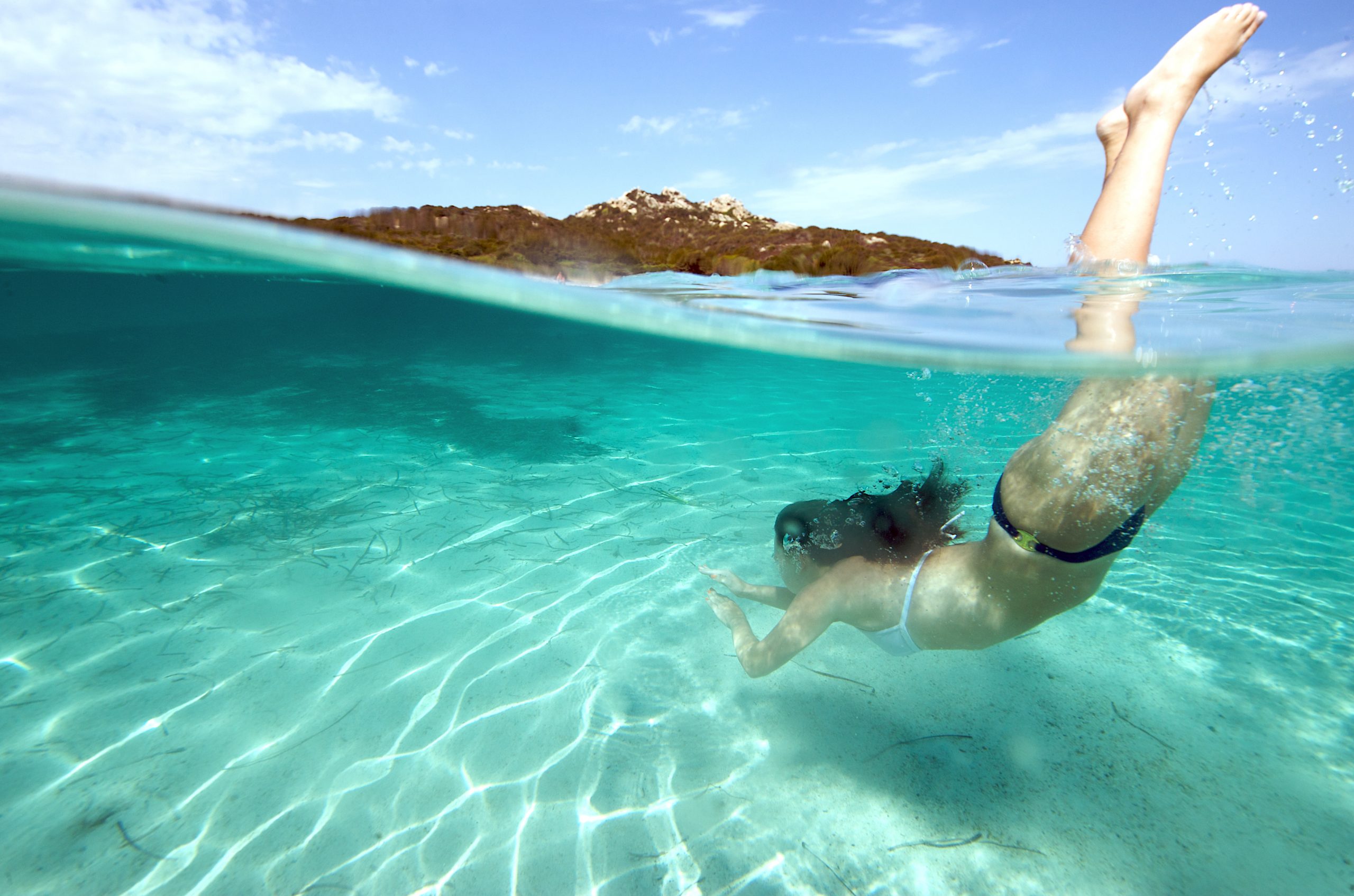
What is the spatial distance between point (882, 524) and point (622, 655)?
8.12 feet

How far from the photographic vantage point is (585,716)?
422 centimetres

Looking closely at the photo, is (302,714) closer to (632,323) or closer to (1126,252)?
(1126,252)

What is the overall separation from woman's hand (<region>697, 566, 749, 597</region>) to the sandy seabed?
0.35m

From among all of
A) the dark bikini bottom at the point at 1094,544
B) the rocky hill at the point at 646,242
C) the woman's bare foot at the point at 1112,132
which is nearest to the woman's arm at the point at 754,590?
the dark bikini bottom at the point at 1094,544

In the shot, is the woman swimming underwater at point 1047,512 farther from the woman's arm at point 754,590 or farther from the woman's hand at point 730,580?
the woman's hand at point 730,580

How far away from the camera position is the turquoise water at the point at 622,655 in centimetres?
333

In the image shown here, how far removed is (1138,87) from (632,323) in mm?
7462

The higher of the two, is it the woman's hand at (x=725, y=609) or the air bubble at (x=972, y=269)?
the air bubble at (x=972, y=269)

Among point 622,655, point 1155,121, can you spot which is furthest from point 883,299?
point 622,655

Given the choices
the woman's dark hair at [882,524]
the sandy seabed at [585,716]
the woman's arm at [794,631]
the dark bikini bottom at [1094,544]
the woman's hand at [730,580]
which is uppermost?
the dark bikini bottom at [1094,544]

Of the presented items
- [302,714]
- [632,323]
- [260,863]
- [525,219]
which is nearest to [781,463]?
[632,323]

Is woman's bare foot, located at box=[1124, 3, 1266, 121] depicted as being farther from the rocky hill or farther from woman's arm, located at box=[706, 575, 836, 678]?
the rocky hill

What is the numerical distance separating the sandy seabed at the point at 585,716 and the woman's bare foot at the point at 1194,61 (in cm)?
446

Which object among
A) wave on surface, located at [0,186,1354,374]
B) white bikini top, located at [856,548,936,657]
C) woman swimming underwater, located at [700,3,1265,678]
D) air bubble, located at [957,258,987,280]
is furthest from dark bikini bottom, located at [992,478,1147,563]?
air bubble, located at [957,258,987,280]
